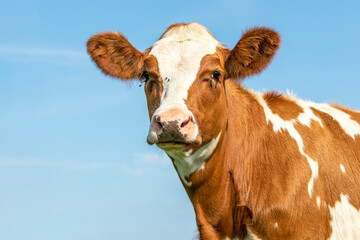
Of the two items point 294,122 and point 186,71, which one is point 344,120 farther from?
point 186,71

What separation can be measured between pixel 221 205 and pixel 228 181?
40 centimetres

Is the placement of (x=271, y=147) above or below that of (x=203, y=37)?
below

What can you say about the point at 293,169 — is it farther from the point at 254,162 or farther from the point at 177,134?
the point at 177,134

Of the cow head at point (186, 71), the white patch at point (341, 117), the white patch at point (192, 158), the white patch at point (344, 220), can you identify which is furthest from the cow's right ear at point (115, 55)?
the white patch at point (344, 220)

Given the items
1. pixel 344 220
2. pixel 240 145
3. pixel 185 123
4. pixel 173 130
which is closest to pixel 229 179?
pixel 240 145

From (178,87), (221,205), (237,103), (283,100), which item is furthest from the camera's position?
(283,100)

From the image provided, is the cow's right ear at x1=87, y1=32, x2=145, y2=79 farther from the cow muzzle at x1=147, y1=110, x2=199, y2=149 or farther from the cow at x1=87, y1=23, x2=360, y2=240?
the cow muzzle at x1=147, y1=110, x2=199, y2=149

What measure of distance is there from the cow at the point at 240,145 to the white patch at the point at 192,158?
0.06 feet

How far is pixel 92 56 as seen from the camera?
8.90 meters

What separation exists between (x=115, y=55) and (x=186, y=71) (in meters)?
1.85

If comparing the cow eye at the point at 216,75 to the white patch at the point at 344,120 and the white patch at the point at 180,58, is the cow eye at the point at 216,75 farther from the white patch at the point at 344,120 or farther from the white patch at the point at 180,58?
the white patch at the point at 344,120

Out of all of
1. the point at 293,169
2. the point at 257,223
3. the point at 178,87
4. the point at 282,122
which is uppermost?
the point at 178,87

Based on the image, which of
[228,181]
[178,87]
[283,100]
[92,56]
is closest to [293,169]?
[228,181]

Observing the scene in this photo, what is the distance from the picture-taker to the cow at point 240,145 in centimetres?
747
